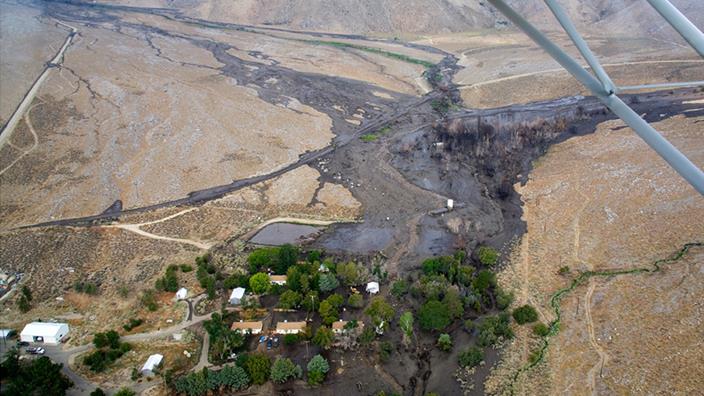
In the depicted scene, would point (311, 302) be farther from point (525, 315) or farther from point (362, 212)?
point (362, 212)

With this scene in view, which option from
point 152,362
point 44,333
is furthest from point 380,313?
point 44,333

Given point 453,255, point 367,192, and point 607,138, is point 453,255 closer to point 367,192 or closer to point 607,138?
point 367,192

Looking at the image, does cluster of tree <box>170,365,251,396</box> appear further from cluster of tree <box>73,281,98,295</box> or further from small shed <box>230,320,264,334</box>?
cluster of tree <box>73,281,98,295</box>

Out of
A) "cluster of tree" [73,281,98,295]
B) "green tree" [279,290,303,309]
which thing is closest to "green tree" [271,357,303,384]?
"green tree" [279,290,303,309]

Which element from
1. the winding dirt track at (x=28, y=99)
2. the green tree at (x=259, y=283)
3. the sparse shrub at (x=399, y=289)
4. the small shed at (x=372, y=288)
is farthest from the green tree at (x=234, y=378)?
the winding dirt track at (x=28, y=99)

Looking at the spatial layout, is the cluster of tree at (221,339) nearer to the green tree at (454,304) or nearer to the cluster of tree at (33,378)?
→ the cluster of tree at (33,378)

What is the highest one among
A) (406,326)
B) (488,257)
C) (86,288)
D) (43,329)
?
(488,257)
